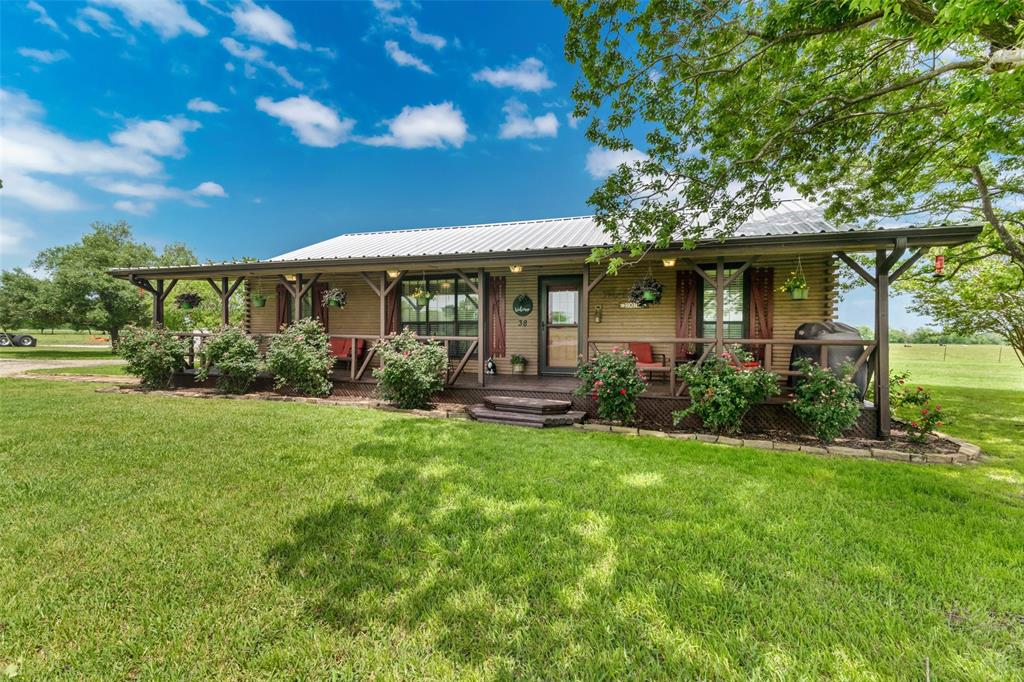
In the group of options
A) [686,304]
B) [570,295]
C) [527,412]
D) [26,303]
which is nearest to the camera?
[527,412]

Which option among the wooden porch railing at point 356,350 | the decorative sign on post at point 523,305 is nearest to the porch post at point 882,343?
the decorative sign on post at point 523,305

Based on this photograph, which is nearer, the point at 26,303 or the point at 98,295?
the point at 26,303

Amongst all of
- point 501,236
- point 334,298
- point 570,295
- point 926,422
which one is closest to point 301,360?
point 334,298

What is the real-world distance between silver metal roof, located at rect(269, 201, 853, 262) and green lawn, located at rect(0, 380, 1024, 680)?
4355 mm

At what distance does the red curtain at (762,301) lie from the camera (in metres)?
7.73

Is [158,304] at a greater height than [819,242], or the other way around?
[819,242]

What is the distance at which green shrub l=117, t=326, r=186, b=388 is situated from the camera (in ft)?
29.7

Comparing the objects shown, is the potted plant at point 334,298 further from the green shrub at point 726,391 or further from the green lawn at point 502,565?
the green shrub at point 726,391

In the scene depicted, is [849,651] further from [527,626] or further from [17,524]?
[17,524]

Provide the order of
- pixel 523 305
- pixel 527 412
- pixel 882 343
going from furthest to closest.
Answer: pixel 523 305, pixel 527 412, pixel 882 343

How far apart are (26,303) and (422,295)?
26694mm

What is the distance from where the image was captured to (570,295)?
30.4 ft

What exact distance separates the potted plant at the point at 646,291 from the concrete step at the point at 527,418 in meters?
2.75

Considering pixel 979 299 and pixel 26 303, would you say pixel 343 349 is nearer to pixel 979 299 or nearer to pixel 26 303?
pixel 979 299
